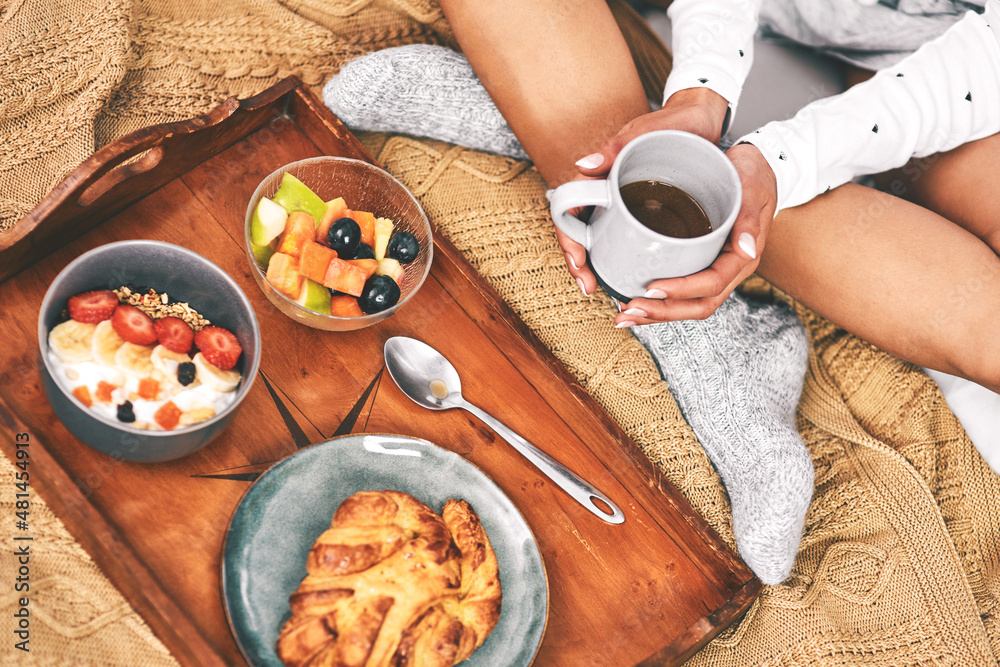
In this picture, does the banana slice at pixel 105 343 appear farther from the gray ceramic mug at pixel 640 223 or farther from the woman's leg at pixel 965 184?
the woman's leg at pixel 965 184

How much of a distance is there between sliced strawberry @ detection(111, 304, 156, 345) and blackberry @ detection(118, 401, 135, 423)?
0.07 meters

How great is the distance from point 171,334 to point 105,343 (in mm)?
64

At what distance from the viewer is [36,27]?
3.47ft

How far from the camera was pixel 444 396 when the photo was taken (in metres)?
0.88

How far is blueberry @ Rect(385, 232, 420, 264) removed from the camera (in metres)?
0.88

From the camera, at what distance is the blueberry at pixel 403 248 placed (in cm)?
88

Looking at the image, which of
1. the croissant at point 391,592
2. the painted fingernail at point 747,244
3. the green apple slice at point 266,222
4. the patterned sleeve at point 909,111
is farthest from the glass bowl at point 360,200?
the patterned sleeve at point 909,111

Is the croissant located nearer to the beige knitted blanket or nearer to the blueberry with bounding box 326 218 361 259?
the blueberry with bounding box 326 218 361 259

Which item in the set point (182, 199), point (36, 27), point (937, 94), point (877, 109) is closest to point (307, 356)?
point (182, 199)

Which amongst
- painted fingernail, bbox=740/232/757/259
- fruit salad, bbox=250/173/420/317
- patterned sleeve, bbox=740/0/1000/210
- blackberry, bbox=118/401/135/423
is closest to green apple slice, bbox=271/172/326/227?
fruit salad, bbox=250/173/420/317

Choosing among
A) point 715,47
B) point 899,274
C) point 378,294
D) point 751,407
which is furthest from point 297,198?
point 899,274

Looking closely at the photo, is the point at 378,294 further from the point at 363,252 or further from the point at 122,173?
the point at 122,173

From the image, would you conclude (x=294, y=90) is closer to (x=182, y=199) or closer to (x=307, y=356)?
(x=182, y=199)

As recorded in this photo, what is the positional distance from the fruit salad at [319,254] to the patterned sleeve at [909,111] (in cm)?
63
